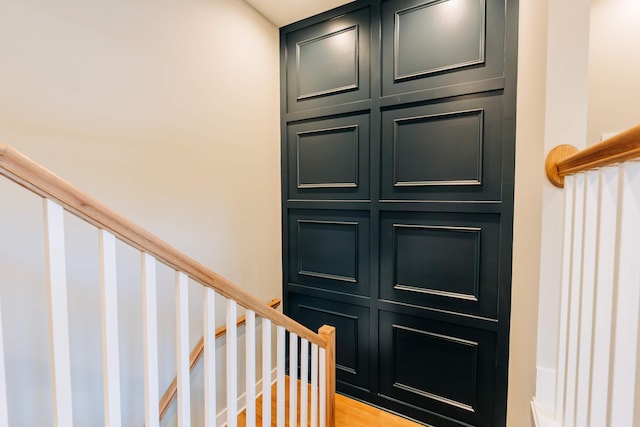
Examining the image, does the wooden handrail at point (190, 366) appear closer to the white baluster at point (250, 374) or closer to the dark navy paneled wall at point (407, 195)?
the white baluster at point (250, 374)

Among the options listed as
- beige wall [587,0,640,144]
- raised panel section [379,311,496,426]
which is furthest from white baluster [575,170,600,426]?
beige wall [587,0,640,144]

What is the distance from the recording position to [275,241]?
2531 millimetres

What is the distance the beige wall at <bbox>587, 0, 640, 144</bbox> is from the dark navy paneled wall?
1.85 ft

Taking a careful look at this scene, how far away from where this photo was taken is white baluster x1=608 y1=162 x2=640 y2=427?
0.57 meters

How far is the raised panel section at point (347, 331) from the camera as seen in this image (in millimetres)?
2238

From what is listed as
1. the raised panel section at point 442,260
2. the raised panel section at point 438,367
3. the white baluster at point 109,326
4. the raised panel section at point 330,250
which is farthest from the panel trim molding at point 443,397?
the white baluster at point 109,326

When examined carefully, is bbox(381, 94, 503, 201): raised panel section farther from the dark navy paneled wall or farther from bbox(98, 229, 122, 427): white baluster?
bbox(98, 229, 122, 427): white baluster

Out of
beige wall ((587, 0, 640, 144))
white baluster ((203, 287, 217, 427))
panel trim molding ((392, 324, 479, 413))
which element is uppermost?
beige wall ((587, 0, 640, 144))

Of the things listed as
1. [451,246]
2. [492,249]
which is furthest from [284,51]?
[492,249]

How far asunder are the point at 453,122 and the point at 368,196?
731mm

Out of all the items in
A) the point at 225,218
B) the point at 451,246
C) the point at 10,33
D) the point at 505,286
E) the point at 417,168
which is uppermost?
the point at 10,33

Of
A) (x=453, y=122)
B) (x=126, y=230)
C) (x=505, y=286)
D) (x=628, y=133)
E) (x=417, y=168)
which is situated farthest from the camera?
(x=417, y=168)

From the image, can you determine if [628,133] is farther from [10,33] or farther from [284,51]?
[284,51]

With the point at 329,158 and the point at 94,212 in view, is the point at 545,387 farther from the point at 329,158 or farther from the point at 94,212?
the point at 329,158
